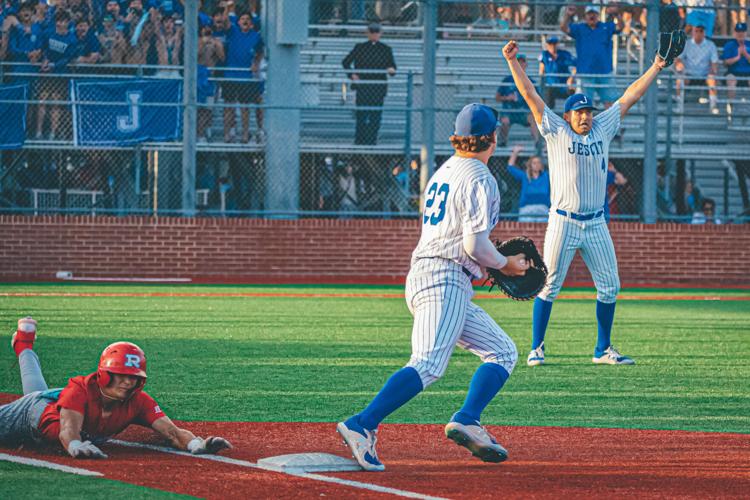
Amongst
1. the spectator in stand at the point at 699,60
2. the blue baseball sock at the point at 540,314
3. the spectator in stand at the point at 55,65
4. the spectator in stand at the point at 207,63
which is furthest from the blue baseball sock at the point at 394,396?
the spectator in stand at the point at 699,60

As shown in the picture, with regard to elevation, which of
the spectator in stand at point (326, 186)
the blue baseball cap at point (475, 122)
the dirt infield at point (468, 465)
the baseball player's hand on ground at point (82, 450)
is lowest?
the dirt infield at point (468, 465)

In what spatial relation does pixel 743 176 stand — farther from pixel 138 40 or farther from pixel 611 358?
pixel 611 358

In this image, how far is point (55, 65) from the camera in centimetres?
1942

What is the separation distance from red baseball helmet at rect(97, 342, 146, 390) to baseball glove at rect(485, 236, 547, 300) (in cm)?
190

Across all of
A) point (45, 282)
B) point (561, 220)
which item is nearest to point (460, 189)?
point (561, 220)

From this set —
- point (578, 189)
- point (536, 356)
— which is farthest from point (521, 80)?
point (536, 356)

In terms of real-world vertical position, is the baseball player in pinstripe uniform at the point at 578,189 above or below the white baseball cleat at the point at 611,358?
above

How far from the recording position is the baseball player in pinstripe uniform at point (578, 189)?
392 inches

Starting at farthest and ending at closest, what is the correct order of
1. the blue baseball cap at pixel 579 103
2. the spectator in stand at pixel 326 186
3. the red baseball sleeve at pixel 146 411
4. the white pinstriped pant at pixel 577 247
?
1. the spectator in stand at pixel 326 186
2. the white pinstriped pant at pixel 577 247
3. the blue baseball cap at pixel 579 103
4. the red baseball sleeve at pixel 146 411

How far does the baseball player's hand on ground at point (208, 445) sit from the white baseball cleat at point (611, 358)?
4834mm

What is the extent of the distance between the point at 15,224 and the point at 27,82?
229 cm

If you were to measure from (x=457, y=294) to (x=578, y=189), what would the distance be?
4096mm

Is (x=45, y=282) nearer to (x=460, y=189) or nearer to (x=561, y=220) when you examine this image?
(x=561, y=220)

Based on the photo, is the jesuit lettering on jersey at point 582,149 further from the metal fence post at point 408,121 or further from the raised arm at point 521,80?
the metal fence post at point 408,121
